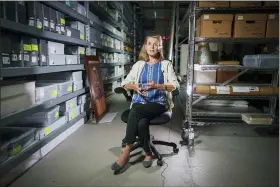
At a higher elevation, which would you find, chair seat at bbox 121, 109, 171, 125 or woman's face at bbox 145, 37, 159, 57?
woman's face at bbox 145, 37, 159, 57

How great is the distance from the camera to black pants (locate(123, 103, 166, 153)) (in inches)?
77.8

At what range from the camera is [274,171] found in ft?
6.46

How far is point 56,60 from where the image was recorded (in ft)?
8.16

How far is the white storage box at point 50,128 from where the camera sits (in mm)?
2123

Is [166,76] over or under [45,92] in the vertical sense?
over

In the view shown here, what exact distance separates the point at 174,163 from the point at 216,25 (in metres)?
1.62

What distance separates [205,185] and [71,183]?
1027 mm

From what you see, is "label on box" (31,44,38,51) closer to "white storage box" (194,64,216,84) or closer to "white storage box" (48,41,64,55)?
"white storage box" (48,41,64,55)

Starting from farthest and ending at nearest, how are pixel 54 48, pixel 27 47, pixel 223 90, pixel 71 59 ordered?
pixel 71 59
pixel 223 90
pixel 54 48
pixel 27 47

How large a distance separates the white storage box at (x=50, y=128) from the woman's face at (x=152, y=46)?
124cm

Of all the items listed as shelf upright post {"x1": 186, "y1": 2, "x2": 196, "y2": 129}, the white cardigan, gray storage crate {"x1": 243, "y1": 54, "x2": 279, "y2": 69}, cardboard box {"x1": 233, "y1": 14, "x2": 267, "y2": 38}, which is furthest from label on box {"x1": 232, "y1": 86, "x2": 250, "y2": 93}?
the white cardigan

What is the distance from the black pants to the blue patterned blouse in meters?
0.11

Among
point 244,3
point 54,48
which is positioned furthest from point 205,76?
point 54,48

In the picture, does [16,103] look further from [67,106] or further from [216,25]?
[216,25]
